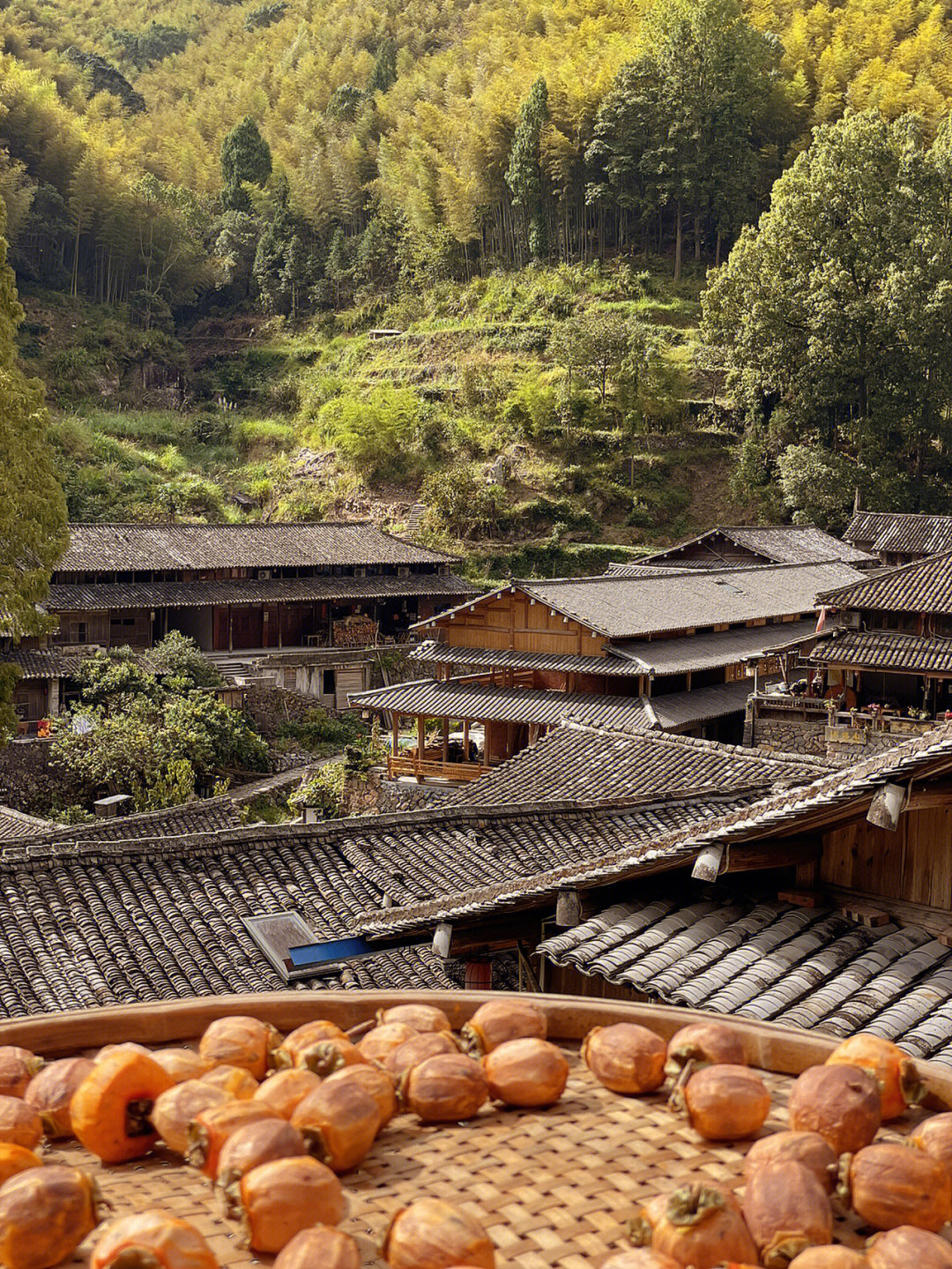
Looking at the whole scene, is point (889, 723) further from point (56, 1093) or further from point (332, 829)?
point (56, 1093)

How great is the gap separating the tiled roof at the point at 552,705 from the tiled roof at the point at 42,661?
23.2ft

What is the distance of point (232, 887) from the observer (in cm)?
981

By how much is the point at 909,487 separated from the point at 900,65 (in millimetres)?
26582

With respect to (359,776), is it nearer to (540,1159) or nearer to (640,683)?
(640,683)

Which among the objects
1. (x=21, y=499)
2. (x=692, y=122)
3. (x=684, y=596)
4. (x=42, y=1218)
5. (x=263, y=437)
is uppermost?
(x=692, y=122)

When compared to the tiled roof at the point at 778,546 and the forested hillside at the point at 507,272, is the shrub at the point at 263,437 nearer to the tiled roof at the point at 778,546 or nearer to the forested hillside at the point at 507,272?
the forested hillside at the point at 507,272

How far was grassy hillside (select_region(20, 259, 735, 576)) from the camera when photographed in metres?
44.4

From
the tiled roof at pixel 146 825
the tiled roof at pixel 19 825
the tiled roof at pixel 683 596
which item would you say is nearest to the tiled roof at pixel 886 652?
the tiled roof at pixel 683 596

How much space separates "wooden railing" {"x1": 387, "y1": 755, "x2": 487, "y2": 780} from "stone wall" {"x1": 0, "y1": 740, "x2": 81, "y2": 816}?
6.30 meters

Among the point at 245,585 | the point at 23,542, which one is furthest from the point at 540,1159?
the point at 245,585

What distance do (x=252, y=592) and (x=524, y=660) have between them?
1172cm

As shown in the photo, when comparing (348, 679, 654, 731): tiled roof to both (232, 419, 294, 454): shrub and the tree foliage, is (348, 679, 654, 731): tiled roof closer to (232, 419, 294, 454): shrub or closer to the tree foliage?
the tree foliage

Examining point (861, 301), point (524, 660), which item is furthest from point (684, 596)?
point (861, 301)

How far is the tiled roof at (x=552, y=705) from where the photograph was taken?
21.1m
